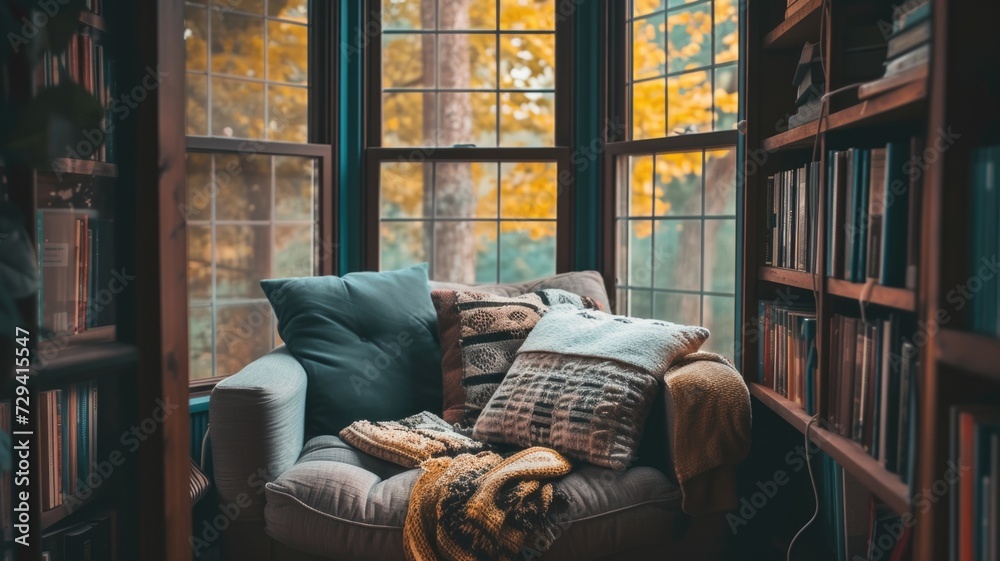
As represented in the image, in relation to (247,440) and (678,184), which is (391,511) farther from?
(678,184)

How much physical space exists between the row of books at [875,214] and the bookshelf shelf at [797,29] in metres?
0.41

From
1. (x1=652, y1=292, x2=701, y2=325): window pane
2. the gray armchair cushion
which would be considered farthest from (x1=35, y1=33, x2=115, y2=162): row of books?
(x1=652, y1=292, x2=701, y2=325): window pane

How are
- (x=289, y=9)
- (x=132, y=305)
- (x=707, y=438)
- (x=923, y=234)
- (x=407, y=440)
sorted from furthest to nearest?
(x=289, y=9) → (x=407, y=440) → (x=707, y=438) → (x=132, y=305) → (x=923, y=234)

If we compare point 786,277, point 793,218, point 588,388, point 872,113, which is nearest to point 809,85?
point 793,218

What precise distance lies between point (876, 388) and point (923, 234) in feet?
1.55

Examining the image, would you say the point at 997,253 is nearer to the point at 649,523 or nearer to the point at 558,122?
the point at 649,523

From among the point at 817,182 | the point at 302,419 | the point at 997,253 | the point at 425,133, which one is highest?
the point at 425,133

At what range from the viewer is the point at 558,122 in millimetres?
3543

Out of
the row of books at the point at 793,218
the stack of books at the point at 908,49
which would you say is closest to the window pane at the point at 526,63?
the row of books at the point at 793,218

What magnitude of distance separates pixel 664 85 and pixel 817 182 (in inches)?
51.8

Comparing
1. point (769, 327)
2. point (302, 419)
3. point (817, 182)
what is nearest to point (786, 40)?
point (817, 182)

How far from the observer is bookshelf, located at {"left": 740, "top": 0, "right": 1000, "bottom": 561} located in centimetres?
124

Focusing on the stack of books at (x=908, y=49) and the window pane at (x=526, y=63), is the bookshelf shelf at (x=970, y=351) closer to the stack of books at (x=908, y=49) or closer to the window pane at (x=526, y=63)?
the stack of books at (x=908, y=49)

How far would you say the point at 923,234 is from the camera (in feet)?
A: 4.28
